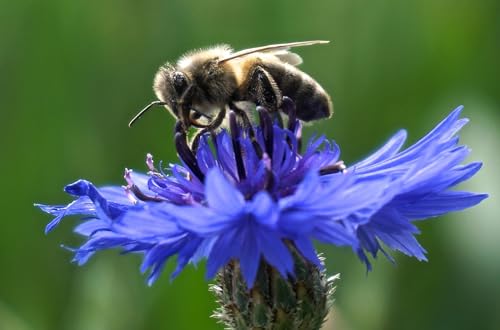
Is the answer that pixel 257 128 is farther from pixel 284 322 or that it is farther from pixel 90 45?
pixel 90 45

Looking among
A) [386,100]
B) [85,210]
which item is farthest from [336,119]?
[85,210]

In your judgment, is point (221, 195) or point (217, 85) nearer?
point (221, 195)

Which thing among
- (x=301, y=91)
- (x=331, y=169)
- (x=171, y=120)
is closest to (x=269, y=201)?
(x=331, y=169)

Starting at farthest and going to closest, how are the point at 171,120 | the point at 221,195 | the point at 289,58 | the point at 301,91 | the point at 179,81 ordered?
the point at 171,120 → the point at 289,58 → the point at 301,91 → the point at 179,81 → the point at 221,195

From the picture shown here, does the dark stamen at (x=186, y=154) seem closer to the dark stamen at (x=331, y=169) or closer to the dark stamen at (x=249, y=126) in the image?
the dark stamen at (x=249, y=126)

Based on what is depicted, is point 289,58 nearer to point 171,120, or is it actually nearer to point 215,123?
point 215,123

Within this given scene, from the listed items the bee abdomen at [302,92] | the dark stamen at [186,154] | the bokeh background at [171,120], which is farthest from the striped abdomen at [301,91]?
the bokeh background at [171,120]

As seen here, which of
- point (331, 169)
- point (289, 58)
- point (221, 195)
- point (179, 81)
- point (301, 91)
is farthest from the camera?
point (289, 58)
